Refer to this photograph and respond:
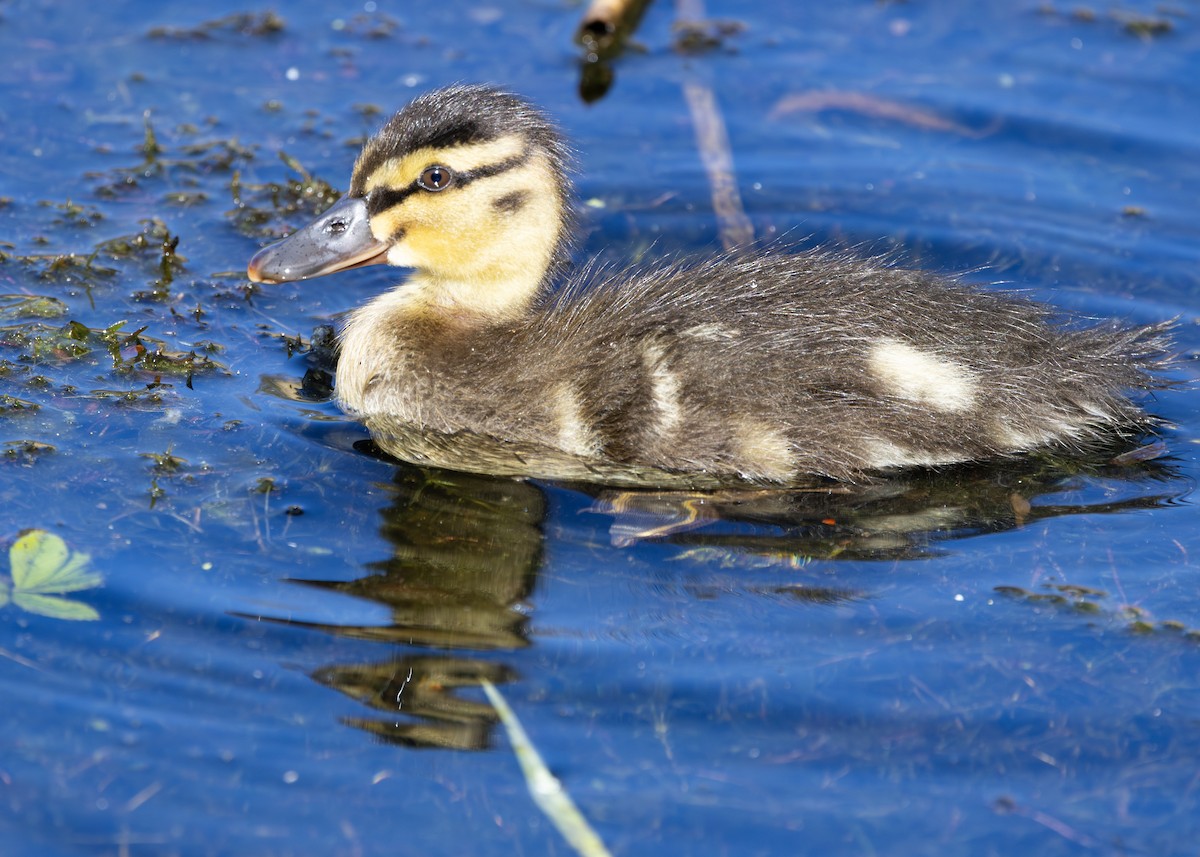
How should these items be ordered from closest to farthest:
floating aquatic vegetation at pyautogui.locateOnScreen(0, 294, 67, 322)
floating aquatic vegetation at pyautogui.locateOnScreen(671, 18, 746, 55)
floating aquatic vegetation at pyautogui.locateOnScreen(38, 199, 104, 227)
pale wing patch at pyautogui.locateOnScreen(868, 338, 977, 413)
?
pale wing patch at pyautogui.locateOnScreen(868, 338, 977, 413)
floating aquatic vegetation at pyautogui.locateOnScreen(0, 294, 67, 322)
floating aquatic vegetation at pyautogui.locateOnScreen(38, 199, 104, 227)
floating aquatic vegetation at pyautogui.locateOnScreen(671, 18, 746, 55)

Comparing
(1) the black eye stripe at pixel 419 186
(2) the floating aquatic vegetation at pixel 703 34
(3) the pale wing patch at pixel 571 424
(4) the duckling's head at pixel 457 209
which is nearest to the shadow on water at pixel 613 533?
(3) the pale wing patch at pixel 571 424

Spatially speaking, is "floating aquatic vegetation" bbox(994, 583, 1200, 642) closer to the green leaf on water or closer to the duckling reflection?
the duckling reflection

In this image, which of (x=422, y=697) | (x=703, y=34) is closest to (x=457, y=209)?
(x=422, y=697)

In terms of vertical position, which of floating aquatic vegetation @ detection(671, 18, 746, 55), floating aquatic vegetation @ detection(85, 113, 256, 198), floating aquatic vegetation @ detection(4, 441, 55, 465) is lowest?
floating aquatic vegetation @ detection(4, 441, 55, 465)

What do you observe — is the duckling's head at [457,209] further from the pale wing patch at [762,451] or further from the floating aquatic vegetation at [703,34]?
the floating aquatic vegetation at [703,34]

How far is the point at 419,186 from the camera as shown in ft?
16.0

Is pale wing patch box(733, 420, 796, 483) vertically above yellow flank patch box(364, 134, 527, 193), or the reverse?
yellow flank patch box(364, 134, 527, 193)

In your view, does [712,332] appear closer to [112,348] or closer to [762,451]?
[762,451]

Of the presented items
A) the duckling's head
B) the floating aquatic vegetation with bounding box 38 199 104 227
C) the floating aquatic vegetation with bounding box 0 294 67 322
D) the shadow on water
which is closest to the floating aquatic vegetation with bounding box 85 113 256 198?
the floating aquatic vegetation with bounding box 38 199 104 227

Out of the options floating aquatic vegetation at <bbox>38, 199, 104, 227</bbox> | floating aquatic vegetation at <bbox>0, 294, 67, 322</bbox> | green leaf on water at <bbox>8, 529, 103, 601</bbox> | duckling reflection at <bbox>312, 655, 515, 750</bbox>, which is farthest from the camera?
floating aquatic vegetation at <bbox>38, 199, 104, 227</bbox>

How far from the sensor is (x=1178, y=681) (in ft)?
12.8

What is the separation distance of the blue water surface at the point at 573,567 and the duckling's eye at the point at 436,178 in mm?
761

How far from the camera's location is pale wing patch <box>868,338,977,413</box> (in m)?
4.49

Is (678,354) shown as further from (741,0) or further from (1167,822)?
(741,0)
